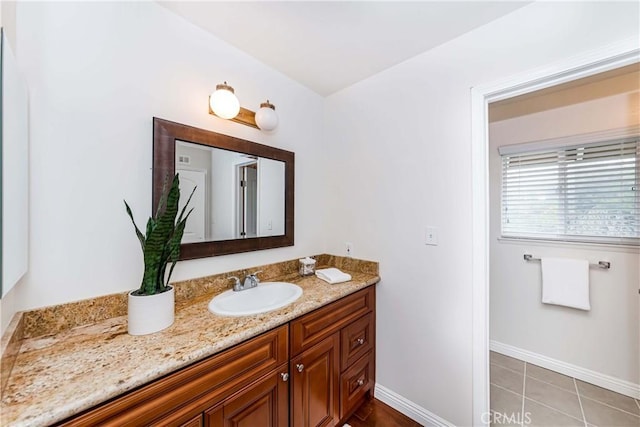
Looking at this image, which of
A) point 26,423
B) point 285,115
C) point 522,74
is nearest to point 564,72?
point 522,74

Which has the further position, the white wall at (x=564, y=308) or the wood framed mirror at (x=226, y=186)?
the white wall at (x=564, y=308)

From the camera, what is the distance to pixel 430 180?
1580 mm

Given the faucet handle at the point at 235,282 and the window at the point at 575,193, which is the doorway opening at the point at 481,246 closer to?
the window at the point at 575,193

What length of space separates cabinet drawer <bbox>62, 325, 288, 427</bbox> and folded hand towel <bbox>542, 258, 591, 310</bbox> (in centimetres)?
225

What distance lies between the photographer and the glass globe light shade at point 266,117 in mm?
1615

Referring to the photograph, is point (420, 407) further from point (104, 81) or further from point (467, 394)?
point (104, 81)

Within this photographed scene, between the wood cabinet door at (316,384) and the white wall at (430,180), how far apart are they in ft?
1.71

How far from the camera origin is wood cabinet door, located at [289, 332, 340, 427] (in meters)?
1.20

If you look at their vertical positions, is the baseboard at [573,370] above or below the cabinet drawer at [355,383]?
below

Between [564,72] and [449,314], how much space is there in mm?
1395

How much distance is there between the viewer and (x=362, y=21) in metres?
1.34

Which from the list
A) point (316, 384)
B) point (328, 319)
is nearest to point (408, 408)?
point (316, 384)

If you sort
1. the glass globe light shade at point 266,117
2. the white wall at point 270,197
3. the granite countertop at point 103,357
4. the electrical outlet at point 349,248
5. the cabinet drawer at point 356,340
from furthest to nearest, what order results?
the electrical outlet at point 349,248, the white wall at point 270,197, the glass globe light shade at point 266,117, the cabinet drawer at point 356,340, the granite countertop at point 103,357

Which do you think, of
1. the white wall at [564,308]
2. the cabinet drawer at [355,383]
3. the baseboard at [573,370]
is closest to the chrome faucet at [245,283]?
the cabinet drawer at [355,383]
